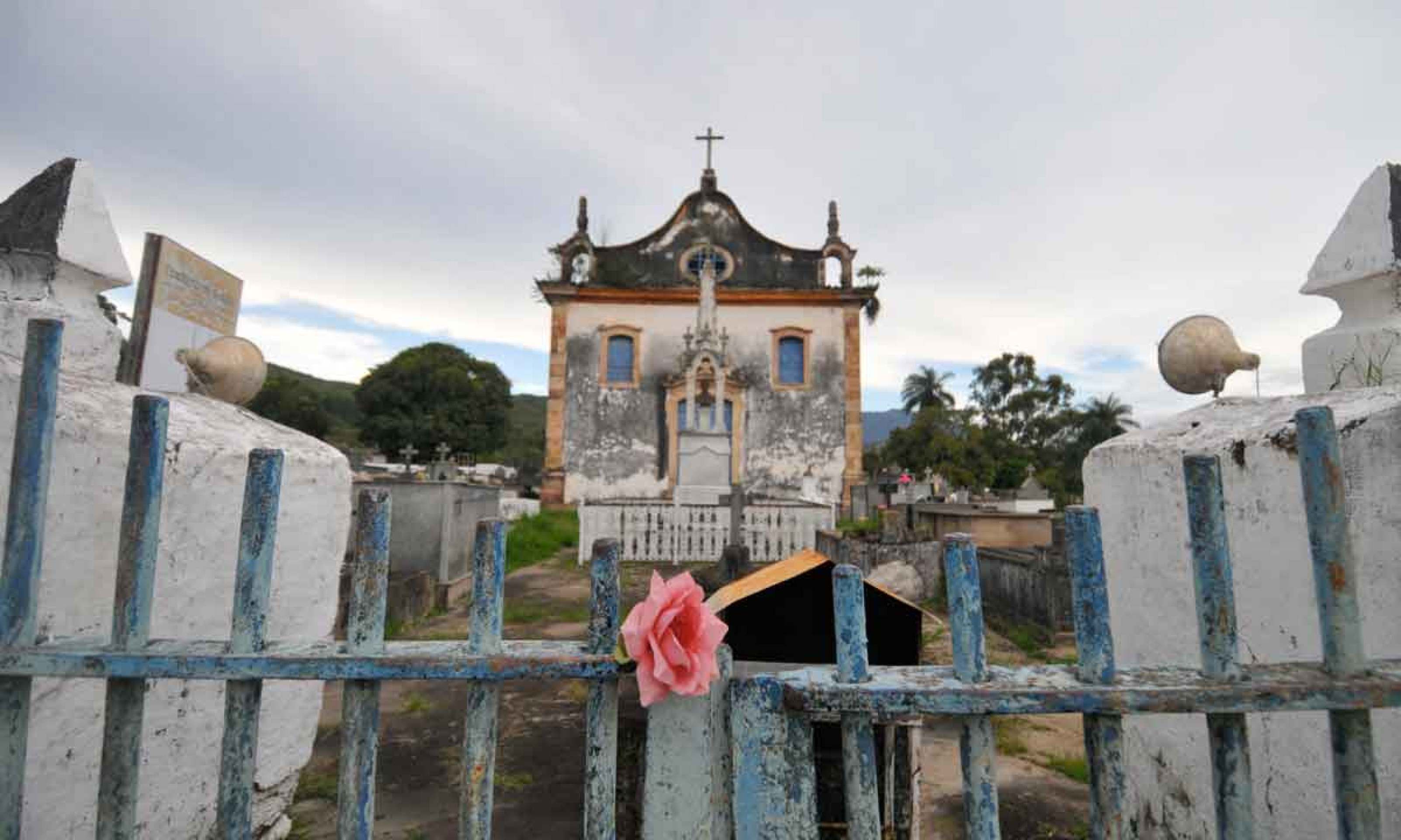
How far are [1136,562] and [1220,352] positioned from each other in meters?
0.85

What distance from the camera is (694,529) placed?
11.0m

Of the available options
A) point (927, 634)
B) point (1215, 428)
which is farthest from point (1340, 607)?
point (927, 634)

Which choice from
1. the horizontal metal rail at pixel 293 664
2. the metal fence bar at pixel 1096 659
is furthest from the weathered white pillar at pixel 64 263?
the metal fence bar at pixel 1096 659

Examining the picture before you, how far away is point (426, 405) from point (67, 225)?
36.6 metres

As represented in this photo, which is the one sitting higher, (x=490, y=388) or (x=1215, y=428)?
(x=490, y=388)

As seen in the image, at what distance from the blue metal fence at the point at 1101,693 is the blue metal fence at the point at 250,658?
350 millimetres

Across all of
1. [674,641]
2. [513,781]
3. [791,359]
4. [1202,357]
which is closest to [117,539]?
[674,641]

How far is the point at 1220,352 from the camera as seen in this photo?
7.54ft

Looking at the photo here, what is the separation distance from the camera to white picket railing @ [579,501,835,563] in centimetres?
1076

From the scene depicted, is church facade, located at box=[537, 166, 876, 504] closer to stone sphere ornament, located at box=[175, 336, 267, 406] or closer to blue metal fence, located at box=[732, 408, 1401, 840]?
stone sphere ornament, located at box=[175, 336, 267, 406]

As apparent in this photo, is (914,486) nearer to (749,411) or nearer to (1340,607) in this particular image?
(749,411)

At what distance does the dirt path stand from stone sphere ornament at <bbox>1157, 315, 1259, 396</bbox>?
6.44 feet

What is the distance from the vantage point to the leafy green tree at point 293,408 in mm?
36188

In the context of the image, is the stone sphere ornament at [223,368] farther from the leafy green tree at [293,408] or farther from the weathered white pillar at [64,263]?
the leafy green tree at [293,408]
